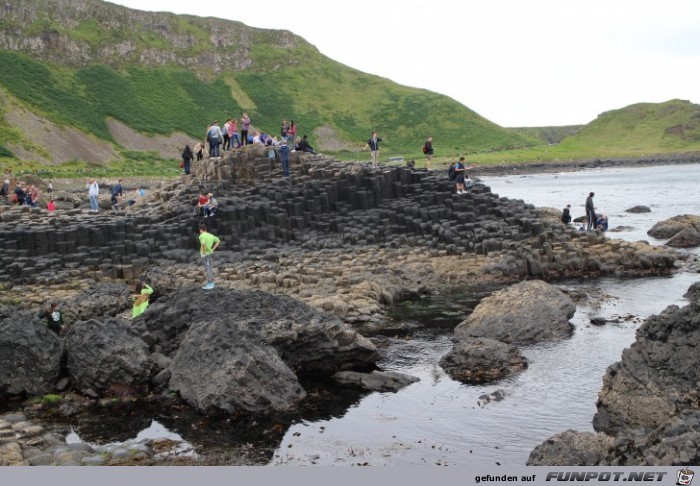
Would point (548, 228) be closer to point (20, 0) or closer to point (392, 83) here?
point (20, 0)

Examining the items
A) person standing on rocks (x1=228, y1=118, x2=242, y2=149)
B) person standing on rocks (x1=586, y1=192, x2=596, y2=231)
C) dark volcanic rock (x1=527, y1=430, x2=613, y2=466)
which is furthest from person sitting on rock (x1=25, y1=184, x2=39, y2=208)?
dark volcanic rock (x1=527, y1=430, x2=613, y2=466)

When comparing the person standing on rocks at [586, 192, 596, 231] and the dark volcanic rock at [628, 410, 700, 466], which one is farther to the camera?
the person standing on rocks at [586, 192, 596, 231]

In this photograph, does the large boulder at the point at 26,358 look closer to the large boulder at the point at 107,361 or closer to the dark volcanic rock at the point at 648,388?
the large boulder at the point at 107,361

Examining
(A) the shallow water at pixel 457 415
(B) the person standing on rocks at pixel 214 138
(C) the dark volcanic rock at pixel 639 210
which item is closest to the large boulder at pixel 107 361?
(A) the shallow water at pixel 457 415

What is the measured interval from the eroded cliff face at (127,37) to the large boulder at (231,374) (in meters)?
129

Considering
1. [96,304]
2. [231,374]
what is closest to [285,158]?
[96,304]

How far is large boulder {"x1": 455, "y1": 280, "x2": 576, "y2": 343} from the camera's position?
995 inches

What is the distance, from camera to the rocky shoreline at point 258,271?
21.0 meters

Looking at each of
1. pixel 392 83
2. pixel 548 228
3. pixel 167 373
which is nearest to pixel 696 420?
pixel 167 373

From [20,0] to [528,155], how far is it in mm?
95723

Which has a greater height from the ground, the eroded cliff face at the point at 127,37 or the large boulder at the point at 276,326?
the eroded cliff face at the point at 127,37

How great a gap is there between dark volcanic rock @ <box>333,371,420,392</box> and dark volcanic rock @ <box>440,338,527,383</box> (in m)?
1.35

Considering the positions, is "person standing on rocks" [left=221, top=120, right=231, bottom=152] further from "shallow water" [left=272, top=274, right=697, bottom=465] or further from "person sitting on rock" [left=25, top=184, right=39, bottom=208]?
"shallow water" [left=272, top=274, right=697, bottom=465]

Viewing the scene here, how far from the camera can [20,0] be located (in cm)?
13575
